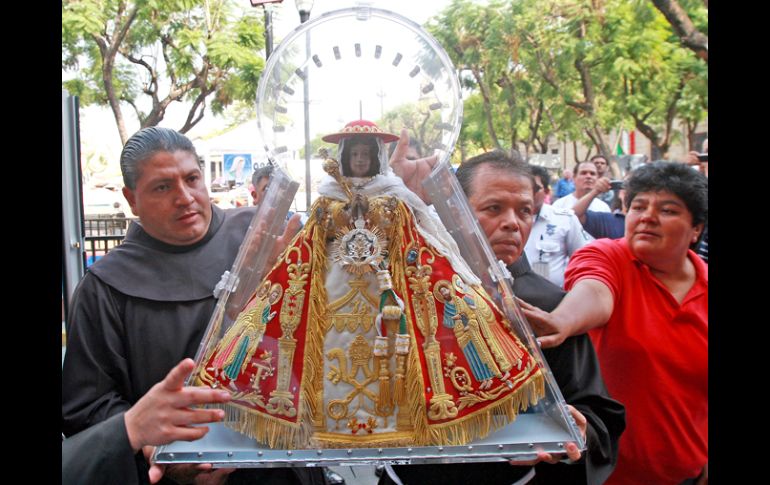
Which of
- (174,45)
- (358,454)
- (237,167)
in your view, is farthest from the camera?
(174,45)

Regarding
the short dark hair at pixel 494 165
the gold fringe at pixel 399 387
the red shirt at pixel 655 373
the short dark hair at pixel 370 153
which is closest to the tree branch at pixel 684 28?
the red shirt at pixel 655 373

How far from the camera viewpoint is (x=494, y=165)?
2158mm

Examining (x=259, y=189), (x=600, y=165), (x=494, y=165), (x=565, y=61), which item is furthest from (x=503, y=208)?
(x=565, y=61)

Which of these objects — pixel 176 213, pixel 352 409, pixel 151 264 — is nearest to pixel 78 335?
pixel 151 264

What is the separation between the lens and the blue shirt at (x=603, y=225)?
183 inches

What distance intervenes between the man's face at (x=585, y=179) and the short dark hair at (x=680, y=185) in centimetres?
249

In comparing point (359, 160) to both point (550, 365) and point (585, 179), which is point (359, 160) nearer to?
point (550, 365)

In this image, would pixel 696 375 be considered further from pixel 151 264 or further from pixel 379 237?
pixel 151 264

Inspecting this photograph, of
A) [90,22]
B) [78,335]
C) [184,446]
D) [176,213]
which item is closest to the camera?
[184,446]

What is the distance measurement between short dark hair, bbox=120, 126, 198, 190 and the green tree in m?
6.31

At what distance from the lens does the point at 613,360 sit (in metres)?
2.37

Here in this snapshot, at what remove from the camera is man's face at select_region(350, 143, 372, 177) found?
182 centimetres

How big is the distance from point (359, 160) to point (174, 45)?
8.49 metres

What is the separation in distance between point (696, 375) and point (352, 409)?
4.41 ft
